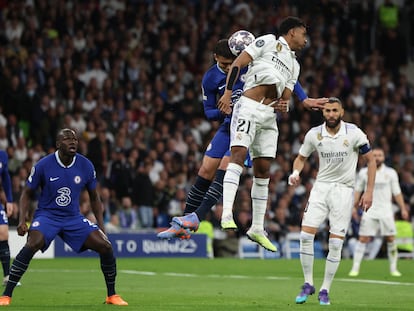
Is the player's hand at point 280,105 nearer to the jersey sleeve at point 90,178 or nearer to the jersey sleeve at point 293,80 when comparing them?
the jersey sleeve at point 293,80

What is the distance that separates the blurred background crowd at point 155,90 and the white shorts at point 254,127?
44.0ft

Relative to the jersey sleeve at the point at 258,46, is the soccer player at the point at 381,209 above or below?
below

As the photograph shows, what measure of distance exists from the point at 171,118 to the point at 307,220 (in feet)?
46.7

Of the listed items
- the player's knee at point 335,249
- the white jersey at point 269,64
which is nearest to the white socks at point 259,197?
the white jersey at point 269,64

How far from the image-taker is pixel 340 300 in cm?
1656

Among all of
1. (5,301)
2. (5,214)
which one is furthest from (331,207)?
(5,214)

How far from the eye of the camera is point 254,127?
43.8 feet

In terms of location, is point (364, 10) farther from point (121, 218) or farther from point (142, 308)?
point (142, 308)

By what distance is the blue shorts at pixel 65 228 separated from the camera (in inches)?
587

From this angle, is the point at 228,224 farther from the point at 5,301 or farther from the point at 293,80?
the point at 5,301

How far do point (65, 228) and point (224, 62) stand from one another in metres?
3.14

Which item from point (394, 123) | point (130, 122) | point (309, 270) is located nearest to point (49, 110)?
point (130, 122)

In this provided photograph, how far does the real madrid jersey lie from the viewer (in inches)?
593

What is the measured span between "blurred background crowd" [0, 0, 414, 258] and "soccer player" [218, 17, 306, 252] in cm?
1343
